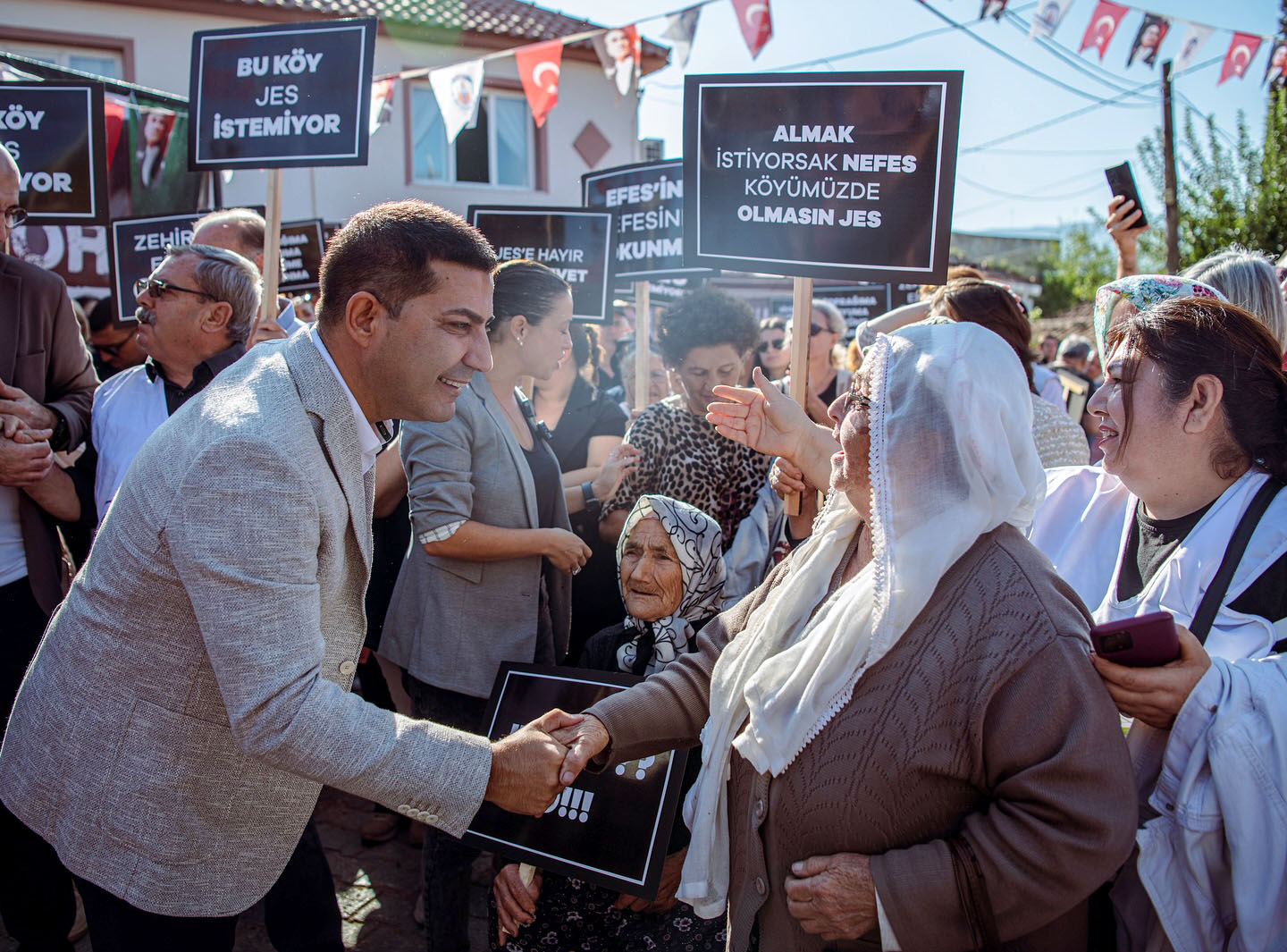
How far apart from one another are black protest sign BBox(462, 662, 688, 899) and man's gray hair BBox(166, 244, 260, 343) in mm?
1884

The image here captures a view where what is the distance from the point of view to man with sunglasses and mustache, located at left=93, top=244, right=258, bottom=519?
11.0ft

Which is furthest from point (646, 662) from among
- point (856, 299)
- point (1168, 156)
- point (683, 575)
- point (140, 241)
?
point (1168, 156)

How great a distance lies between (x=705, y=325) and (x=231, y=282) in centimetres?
189

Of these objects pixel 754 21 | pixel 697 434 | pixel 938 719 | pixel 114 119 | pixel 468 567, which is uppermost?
pixel 754 21

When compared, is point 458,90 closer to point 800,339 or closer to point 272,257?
point 272,257

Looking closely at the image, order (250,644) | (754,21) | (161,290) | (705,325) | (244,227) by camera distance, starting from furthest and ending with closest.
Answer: (754,21) < (244,227) < (705,325) < (161,290) < (250,644)

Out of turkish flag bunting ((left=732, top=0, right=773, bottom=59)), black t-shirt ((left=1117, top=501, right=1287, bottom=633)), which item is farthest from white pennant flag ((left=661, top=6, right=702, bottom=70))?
black t-shirt ((left=1117, top=501, right=1287, bottom=633))

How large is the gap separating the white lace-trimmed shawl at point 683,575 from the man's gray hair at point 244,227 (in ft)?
9.16

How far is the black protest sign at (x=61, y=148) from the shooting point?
15.1ft

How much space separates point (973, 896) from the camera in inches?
67.7

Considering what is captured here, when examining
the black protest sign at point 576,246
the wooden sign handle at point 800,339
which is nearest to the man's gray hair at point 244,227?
the black protest sign at point 576,246

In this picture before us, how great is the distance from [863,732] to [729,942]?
24.9 inches

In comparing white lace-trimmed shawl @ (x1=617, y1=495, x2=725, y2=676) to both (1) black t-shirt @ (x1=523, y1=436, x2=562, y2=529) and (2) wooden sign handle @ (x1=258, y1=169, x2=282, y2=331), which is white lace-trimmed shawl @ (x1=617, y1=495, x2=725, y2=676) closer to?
(1) black t-shirt @ (x1=523, y1=436, x2=562, y2=529)

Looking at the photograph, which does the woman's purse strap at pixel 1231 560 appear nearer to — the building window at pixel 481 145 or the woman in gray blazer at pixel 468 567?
the woman in gray blazer at pixel 468 567
